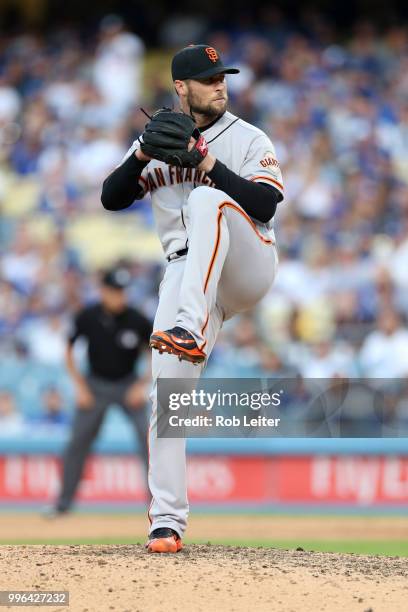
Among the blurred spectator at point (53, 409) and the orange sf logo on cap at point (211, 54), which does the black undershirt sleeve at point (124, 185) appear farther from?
the blurred spectator at point (53, 409)

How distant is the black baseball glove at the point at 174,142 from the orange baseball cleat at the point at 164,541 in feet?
5.08

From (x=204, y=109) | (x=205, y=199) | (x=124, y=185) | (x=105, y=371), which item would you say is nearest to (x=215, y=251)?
(x=205, y=199)

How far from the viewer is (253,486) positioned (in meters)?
10.7

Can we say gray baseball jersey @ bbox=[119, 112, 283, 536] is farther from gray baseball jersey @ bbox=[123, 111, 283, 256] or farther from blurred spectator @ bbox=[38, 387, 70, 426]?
blurred spectator @ bbox=[38, 387, 70, 426]

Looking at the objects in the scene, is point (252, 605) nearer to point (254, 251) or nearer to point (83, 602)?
point (83, 602)

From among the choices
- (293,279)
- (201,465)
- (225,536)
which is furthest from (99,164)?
(225,536)

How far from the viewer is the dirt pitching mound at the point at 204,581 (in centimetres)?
414

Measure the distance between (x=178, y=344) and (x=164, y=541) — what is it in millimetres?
911

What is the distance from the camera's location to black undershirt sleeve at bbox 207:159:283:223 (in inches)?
188

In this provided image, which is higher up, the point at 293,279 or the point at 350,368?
the point at 293,279

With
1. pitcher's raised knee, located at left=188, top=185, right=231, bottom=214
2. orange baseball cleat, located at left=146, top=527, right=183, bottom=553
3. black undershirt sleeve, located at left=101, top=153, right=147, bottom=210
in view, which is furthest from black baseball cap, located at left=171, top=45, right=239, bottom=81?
orange baseball cleat, located at left=146, top=527, right=183, bottom=553

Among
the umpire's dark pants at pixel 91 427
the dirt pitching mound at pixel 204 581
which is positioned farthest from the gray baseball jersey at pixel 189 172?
the umpire's dark pants at pixel 91 427

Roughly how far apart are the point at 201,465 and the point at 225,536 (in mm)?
2229

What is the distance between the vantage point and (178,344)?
14.9 feet
